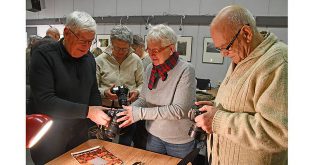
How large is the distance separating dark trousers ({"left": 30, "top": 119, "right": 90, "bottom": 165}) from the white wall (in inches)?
144

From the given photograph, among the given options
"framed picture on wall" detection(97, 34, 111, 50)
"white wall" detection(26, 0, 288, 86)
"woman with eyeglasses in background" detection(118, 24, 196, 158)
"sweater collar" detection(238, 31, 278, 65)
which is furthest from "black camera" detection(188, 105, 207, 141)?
"framed picture on wall" detection(97, 34, 111, 50)

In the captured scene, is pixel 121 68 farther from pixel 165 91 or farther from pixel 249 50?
pixel 249 50

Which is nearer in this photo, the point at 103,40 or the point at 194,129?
the point at 194,129

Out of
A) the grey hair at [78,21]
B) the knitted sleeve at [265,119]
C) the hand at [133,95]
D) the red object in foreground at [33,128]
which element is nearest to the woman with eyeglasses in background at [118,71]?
the hand at [133,95]

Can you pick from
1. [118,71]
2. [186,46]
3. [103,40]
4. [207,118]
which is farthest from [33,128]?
[103,40]

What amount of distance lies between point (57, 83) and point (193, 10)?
13.4 ft

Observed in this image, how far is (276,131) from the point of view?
3.21 feet

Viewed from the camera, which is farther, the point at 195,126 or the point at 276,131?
the point at 195,126

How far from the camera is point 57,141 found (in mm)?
1681

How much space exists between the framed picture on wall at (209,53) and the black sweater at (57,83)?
3.66 m

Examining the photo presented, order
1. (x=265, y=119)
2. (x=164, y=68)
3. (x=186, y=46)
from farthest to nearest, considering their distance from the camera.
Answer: (x=186, y=46), (x=164, y=68), (x=265, y=119)

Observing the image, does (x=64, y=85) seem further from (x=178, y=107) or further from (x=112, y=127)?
(x=178, y=107)
